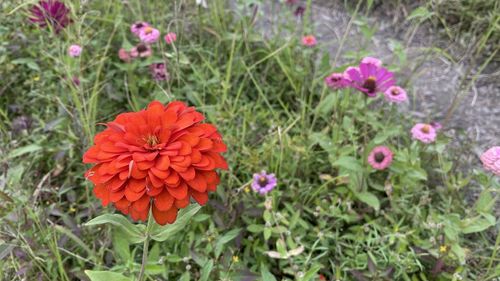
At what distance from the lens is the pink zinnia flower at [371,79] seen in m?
1.34

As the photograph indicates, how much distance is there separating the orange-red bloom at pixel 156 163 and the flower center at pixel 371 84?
2.11 feet

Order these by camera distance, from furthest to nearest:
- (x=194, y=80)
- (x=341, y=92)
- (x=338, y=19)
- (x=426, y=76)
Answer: (x=338, y=19) → (x=426, y=76) → (x=194, y=80) → (x=341, y=92)

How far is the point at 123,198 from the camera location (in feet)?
2.51

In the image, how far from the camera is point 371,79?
4.38 ft

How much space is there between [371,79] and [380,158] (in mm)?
237

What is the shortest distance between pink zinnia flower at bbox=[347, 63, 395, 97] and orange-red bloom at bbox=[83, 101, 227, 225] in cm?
64

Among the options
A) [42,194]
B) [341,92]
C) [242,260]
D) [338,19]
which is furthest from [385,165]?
[338,19]

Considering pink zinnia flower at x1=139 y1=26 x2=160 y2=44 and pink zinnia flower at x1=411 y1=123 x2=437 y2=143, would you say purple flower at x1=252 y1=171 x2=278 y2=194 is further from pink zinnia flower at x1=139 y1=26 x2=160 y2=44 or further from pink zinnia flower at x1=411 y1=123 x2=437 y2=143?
pink zinnia flower at x1=139 y1=26 x2=160 y2=44

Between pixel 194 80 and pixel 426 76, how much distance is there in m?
0.99

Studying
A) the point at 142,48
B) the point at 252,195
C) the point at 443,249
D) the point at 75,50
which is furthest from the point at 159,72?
the point at 443,249

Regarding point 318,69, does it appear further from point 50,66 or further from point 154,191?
point 154,191

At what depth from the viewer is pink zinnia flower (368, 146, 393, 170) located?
4.57 ft

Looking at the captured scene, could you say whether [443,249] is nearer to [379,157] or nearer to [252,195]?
[379,157]

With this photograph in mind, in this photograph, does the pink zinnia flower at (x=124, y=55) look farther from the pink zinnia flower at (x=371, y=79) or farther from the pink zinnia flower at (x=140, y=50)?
the pink zinnia flower at (x=371, y=79)
